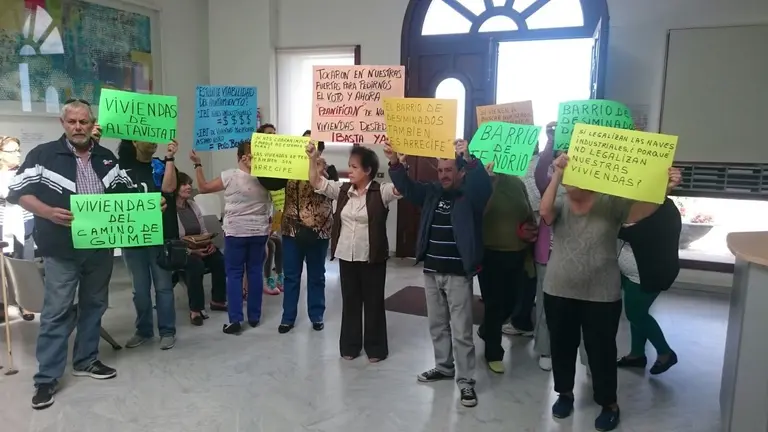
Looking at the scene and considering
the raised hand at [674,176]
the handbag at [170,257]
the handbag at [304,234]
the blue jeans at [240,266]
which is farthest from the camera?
the blue jeans at [240,266]

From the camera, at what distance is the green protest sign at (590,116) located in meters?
2.57

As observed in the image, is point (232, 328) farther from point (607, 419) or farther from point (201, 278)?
point (607, 419)

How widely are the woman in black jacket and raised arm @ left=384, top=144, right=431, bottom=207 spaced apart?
1024 mm

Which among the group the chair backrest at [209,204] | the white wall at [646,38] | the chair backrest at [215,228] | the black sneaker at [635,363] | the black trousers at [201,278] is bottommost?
the black sneaker at [635,363]

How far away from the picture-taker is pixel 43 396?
2.71m

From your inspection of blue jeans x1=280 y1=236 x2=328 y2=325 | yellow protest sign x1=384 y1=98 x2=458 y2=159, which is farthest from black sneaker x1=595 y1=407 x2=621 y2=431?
blue jeans x1=280 y1=236 x2=328 y2=325

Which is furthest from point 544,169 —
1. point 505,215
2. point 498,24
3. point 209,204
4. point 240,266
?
point 209,204

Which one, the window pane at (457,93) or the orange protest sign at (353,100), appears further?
the window pane at (457,93)

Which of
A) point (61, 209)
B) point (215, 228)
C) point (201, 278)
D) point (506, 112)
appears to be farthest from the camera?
point (215, 228)

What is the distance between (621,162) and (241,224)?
2426mm

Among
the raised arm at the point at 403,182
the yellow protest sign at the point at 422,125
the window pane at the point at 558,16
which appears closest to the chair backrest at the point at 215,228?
the raised arm at the point at 403,182

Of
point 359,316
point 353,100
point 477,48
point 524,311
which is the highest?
point 477,48

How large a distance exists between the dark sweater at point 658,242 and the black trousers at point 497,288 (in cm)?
65

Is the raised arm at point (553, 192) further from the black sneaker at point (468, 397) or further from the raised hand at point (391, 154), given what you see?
the black sneaker at point (468, 397)
